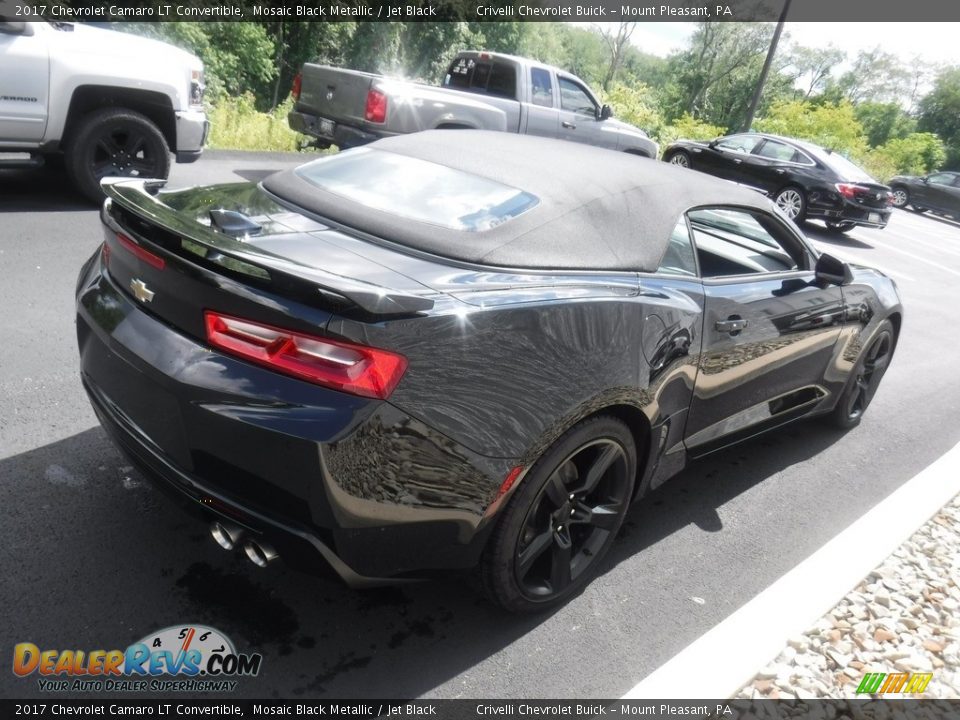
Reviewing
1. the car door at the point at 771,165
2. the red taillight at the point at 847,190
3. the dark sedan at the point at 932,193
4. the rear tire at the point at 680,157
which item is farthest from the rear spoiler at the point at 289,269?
the dark sedan at the point at 932,193

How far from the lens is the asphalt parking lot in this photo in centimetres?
236

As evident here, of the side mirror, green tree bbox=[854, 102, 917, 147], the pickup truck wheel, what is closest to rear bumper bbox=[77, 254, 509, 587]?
the side mirror

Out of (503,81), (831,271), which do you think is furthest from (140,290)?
(503,81)

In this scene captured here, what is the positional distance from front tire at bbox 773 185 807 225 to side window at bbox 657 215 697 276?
437 inches

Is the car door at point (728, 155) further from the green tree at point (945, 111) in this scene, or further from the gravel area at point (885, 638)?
the green tree at point (945, 111)

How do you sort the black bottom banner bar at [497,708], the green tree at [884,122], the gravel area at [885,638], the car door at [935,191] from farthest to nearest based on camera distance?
the green tree at [884,122] → the car door at [935,191] → the gravel area at [885,638] → the black bottom banner bar at [497,708]

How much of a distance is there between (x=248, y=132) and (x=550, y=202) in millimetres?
10489

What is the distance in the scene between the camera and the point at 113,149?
263 inches

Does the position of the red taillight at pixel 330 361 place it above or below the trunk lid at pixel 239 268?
below

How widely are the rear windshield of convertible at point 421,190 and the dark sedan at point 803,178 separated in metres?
10.8

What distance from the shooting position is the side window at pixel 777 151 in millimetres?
13711

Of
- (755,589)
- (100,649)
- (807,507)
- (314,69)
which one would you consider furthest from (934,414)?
(314,69)

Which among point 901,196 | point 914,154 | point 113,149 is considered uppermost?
point 914,154

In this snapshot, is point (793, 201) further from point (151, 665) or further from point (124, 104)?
point (151, 665)
